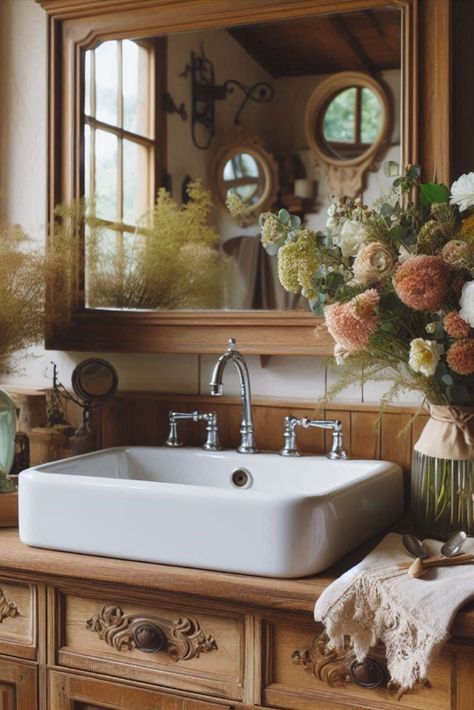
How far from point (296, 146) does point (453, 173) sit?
1.08 feet

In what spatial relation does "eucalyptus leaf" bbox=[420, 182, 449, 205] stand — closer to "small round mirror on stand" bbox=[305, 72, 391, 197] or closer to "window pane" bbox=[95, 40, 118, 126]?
"small round mirror on stand" bbox=[305, 72, 391, 197]

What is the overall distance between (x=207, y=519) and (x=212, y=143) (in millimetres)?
898

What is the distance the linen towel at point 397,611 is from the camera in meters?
1.15

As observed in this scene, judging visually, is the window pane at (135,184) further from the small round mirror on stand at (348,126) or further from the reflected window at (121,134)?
the small round mirror on stand at (348,126)

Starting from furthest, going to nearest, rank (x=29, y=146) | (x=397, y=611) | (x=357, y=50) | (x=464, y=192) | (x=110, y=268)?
(x=29, y=146) → (x=110, y=268) → (x=357, y=50) → (x=464, y=192) → (x=397, y=611)

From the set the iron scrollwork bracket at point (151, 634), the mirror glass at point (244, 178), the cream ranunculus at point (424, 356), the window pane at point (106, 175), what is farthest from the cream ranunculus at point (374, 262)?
the window pane at point (106, 175)

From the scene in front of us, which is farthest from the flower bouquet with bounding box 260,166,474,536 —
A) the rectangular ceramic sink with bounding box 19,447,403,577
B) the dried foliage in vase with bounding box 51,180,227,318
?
the dried foliage in vase with bounding box 51,180,227,318

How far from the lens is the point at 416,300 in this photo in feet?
4.37

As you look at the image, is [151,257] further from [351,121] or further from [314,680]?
[314,680]

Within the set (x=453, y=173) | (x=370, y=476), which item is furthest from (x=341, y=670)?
(x=453, y=173)

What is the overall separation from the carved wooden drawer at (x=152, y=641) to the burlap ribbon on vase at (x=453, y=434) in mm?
430

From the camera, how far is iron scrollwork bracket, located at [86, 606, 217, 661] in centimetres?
137

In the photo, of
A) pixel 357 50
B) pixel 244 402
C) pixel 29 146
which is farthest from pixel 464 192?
pixel 29 146

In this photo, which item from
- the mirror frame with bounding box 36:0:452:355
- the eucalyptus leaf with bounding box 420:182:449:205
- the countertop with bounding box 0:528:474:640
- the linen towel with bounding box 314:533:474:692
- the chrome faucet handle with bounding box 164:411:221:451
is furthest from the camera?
the chrome faucet handle with bounding box 164:411:221:451
